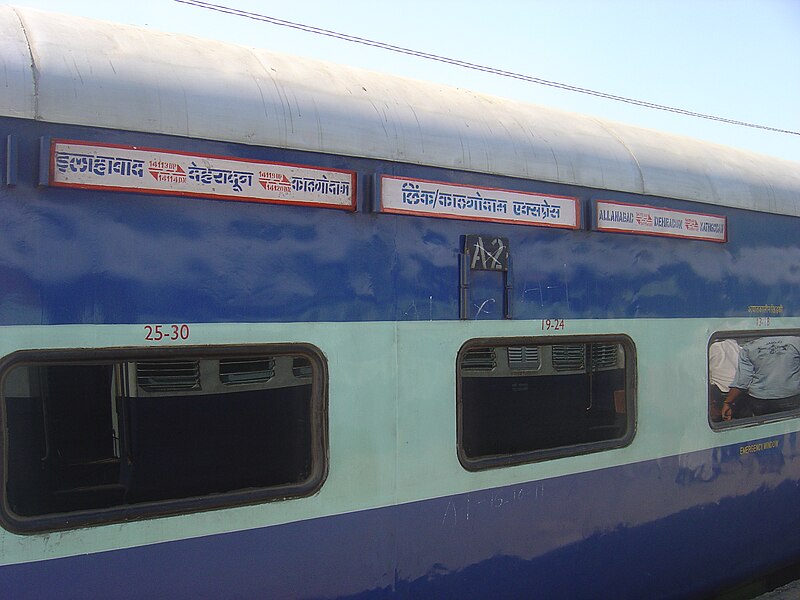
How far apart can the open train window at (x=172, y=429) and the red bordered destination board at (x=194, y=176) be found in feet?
1.79

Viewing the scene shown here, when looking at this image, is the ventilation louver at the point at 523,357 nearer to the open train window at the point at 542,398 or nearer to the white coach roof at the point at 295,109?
the open train window at the point at 542,398

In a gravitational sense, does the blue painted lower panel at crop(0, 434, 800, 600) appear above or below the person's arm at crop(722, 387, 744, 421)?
below

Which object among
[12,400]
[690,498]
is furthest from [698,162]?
[12,400]

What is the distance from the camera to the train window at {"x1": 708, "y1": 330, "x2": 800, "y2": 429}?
4.36m

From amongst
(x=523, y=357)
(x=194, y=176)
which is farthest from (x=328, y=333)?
(x=523, y=357)

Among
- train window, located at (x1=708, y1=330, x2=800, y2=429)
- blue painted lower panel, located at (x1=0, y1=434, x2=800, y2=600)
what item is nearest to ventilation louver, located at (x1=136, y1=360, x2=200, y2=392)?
blue painted lower panel, located at (x1=0, y1=434, x2=800, y2=600)

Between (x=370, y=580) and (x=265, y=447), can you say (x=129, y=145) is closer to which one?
(x=265, y=447)

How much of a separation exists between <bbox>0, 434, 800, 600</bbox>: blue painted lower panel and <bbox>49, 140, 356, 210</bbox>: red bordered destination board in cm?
118

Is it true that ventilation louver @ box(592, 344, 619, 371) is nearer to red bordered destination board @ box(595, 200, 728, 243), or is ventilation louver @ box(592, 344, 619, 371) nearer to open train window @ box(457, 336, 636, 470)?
open train window @ box(457, 336, 636, 470)

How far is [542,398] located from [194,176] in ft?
6.49

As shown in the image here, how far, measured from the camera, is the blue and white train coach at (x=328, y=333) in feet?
7.69

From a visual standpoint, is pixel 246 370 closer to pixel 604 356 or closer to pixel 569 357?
pixel 569 357

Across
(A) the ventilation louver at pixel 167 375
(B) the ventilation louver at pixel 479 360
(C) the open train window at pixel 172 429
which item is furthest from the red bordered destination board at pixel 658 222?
(A) the ventilation louver at pixel 167 375

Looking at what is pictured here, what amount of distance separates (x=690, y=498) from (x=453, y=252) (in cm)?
217
